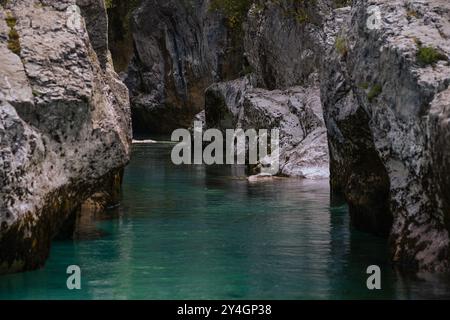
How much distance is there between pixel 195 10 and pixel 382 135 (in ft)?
165

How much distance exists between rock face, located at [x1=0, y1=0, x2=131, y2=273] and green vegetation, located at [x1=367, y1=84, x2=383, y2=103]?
16.4 ft

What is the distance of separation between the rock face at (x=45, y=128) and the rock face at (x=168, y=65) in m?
45.0

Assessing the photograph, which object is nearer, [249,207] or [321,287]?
[321,287]

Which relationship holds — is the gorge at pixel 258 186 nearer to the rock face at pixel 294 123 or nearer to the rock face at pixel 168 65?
the rock face at pixel 294 123

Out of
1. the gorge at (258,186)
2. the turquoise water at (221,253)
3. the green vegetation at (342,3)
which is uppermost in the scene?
the green vegetation at (342,3)

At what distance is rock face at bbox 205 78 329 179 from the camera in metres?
32.3

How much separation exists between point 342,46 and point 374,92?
3058 mm


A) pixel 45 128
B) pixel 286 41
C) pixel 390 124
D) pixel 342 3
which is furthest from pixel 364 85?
pixel 286 41

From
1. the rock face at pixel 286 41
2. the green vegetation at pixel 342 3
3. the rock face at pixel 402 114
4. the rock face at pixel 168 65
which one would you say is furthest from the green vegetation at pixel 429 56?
the rock face at pixel 168 65

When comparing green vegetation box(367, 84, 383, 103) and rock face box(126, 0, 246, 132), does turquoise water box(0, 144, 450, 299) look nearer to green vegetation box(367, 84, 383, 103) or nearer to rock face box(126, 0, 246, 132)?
green vegetation box(367, 84, 383, 103)

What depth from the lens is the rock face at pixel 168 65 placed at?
6525cm

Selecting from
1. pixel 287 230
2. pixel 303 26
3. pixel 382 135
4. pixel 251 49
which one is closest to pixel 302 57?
pixel 303 26

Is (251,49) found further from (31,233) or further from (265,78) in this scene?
(31,233)

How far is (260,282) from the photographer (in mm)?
14289
